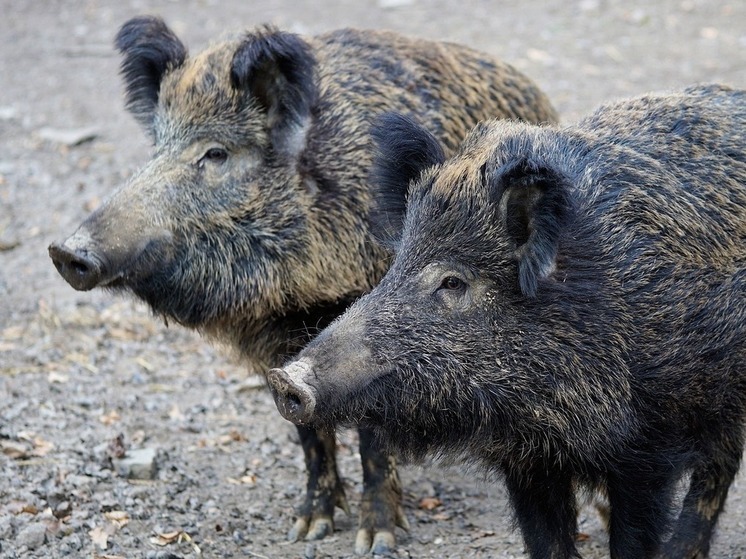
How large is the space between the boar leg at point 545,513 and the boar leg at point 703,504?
0.46 metres

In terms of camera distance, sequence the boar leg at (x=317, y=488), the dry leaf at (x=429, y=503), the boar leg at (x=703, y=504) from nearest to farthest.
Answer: the boar leg at (x=703, y=504)
the boar leg at (x=317, y=488)
the dry leaf at (x=429, y=503)

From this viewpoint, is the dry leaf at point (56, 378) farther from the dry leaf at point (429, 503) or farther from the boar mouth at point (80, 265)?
the dry leaf at point (429, 503)

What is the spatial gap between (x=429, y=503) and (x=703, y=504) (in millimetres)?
1805

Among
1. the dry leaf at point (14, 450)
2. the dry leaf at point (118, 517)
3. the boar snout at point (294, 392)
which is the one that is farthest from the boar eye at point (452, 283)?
the dry leaf at point (14, 450)

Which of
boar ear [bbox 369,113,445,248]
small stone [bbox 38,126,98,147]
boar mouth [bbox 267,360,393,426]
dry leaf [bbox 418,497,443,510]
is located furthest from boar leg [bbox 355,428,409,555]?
small stone [bbox 38,126,98,147]

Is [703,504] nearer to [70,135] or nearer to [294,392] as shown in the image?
[294,392]

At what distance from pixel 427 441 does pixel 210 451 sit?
105 inches

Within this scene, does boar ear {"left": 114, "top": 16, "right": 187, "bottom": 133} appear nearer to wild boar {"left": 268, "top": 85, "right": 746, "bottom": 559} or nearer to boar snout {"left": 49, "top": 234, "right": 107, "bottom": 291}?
boar snout {"left": 49, "top": 234, "right": 107, "bottom": 291}

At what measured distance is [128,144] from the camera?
11352 mm

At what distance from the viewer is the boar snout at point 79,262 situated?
525 cm

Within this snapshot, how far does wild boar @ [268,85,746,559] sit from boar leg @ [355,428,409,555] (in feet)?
4.24

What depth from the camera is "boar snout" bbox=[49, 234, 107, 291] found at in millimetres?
5246

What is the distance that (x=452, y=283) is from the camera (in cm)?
445

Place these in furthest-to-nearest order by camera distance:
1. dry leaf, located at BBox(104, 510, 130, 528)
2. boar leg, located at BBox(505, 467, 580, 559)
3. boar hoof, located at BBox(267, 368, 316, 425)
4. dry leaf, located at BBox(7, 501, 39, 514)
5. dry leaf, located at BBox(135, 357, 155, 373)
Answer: dry leaf, located at BBox(135, 357, 155, 373)
dry leaf, located at BBox(104, 510, 130, 528)
dry leaf, located at BBox(7, 501, 39, 514)
boar leg, located at BBox(505, 467, 580, 559)
boar hoof, located at BBox(267, 368, 316, 425)
